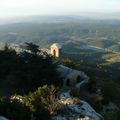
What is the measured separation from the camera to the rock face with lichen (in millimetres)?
18859

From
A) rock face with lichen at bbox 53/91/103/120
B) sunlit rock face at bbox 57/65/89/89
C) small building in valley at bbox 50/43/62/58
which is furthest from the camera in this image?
small building in valley at bbox 50/43/62/58

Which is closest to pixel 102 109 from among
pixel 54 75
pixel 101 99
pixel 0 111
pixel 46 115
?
pixel 101 99

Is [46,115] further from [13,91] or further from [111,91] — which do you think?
[111,91]

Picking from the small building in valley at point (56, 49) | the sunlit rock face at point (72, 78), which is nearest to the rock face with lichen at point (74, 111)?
the sunlit rock face at point (72, 78)

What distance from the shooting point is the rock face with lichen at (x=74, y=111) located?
61.9 ft

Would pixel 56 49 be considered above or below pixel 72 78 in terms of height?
below

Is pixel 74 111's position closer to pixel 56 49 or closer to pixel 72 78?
pixel 72 78

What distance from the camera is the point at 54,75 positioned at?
94.5 ft

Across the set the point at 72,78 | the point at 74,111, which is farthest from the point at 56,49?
the point at 74,111

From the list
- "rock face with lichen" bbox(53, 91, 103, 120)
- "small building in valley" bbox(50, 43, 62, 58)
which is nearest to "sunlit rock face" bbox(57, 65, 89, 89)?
"rock face with lichen" bbox(53, 91, 103, 120)

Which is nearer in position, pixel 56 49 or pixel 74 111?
pixel 74 111

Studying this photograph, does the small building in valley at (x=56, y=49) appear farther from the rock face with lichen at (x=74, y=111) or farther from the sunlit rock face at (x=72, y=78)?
the rock face with lichen at (x=74, y=111)

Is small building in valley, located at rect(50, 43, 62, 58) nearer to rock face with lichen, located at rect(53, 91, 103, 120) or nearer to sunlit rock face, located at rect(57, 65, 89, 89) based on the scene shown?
sunlit rock face, located at rect(57, 65, 89, 89)

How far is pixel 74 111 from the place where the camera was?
19703 mm
